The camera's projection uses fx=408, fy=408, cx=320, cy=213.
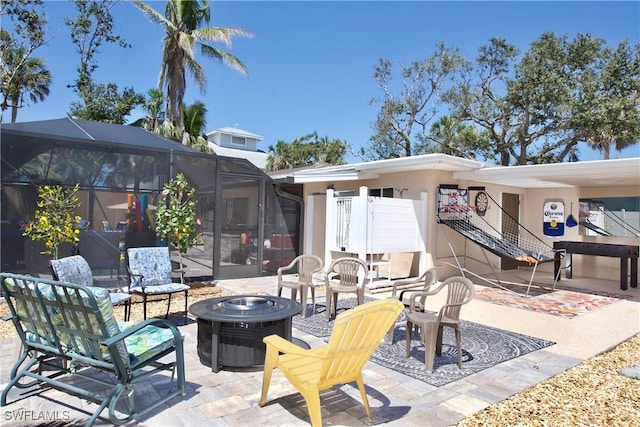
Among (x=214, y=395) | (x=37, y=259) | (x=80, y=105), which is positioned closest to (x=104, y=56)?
(x=80, y=105)

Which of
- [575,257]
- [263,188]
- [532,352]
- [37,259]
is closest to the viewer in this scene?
[532,352]

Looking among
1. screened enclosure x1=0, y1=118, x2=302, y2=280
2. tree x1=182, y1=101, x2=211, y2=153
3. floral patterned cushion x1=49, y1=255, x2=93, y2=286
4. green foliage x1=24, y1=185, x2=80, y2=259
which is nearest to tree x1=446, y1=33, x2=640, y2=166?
tree x1=182, y1=101, x2=211, y2=153

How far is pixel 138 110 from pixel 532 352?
2174 cm

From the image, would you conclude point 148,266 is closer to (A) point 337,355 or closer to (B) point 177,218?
(B) point 177,218

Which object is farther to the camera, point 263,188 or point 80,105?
point 80,105

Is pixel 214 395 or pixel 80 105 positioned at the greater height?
pixel 80 105

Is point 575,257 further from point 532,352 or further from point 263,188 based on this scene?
point 263,188

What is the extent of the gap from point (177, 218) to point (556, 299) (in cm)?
767

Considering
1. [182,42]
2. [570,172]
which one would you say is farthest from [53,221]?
[182,42]

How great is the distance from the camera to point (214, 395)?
3.44m

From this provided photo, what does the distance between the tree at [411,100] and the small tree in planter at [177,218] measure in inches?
700

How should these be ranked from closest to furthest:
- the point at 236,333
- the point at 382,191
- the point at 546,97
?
1. the point at 236,333
2. the point at 382,191
3. the point at 546,97

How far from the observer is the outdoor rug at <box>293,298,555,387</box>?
13.5ft

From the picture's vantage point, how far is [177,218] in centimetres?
799
